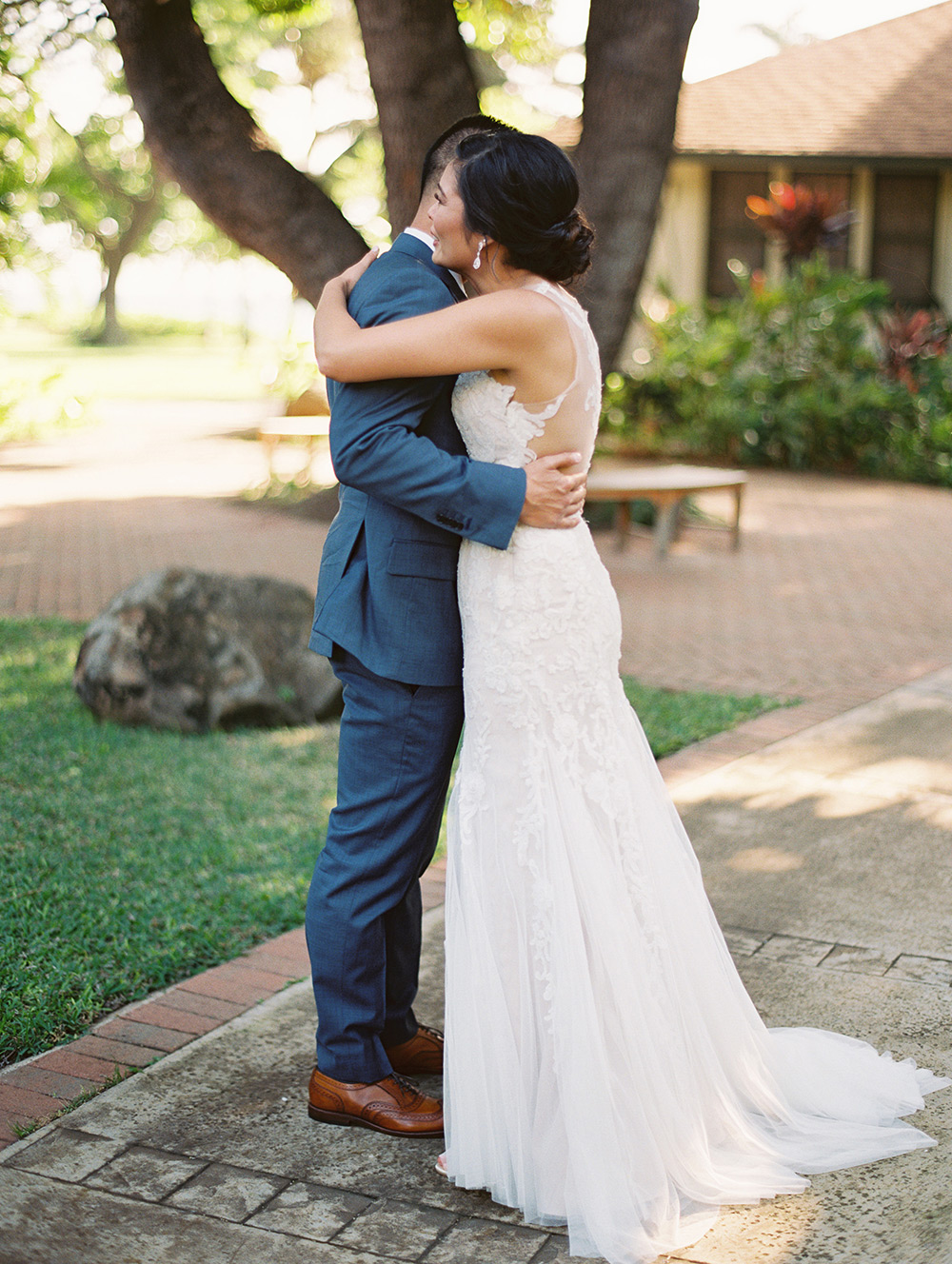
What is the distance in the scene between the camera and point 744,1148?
8.64 feet

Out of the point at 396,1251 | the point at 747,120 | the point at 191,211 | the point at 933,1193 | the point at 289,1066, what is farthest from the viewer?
the point at 191,211

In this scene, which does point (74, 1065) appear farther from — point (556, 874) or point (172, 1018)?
point (556, 874)

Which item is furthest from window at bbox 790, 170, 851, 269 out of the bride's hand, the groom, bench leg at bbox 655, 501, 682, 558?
the groom

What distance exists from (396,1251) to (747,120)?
20223 millimetres

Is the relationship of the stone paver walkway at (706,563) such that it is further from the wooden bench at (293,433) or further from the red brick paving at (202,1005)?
the red brick paving at (202,1005)

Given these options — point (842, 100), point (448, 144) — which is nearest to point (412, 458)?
point (448, 144)

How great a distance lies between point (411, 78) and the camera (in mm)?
6645

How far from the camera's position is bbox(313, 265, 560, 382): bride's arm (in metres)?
2.40

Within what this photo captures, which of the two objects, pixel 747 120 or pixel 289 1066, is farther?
pixel 747 120

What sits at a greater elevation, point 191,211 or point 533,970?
point 191,211

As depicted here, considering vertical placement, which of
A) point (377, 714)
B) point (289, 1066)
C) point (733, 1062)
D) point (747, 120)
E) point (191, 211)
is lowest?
point (289, 1066)

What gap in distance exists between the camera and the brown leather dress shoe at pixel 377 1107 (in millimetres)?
2756

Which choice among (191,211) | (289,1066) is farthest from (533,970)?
(191,211)

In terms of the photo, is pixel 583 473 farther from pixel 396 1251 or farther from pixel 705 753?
pixel 705 753
